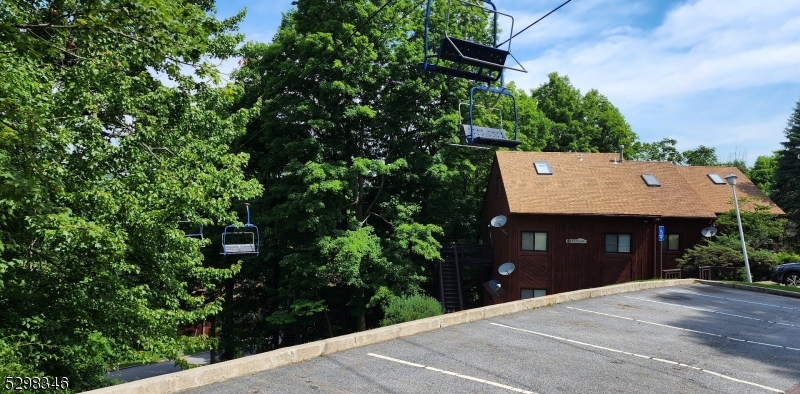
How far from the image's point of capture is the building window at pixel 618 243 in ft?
91.6

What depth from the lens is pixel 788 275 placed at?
73.7 feet

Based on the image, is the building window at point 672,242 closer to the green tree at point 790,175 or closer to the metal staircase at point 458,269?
the metal staircase at point 458,269

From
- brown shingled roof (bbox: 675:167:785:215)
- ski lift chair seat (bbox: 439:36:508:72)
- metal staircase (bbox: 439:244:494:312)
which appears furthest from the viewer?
brown shingled roof (bbox: 675:167:785:215)

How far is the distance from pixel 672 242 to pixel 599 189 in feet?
15.9

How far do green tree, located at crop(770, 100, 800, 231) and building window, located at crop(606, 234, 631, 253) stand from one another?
20.5m

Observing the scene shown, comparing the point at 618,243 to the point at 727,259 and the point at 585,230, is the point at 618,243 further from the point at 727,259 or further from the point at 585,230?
the point at 727,259

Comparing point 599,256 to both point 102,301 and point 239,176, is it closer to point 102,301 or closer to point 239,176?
point 239,176

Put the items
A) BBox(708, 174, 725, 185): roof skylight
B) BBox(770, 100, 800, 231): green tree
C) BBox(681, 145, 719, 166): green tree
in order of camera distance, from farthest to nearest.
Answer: BBox(681, 145, 719, 166): green tree < BBox(770, 100, 800, 231): green tree < BBox(708, 174, 725, 185): roof skylight

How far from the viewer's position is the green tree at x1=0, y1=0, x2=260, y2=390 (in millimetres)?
6977

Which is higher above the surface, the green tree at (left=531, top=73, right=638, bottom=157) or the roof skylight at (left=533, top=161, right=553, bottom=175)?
the green tree at (left=531, top=73, right=638, bottom=157)

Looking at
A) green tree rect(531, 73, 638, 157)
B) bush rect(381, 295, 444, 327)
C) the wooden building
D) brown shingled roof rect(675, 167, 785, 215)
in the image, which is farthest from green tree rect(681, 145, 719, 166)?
bush rect(381, 295, 444, 327)

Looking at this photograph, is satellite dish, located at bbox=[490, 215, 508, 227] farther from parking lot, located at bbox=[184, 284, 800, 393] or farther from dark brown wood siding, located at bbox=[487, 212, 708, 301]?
parking lot, located at bbox=[184, 284, 800, 393]

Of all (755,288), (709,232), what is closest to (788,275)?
(755,288)

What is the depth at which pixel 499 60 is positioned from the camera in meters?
12.8
